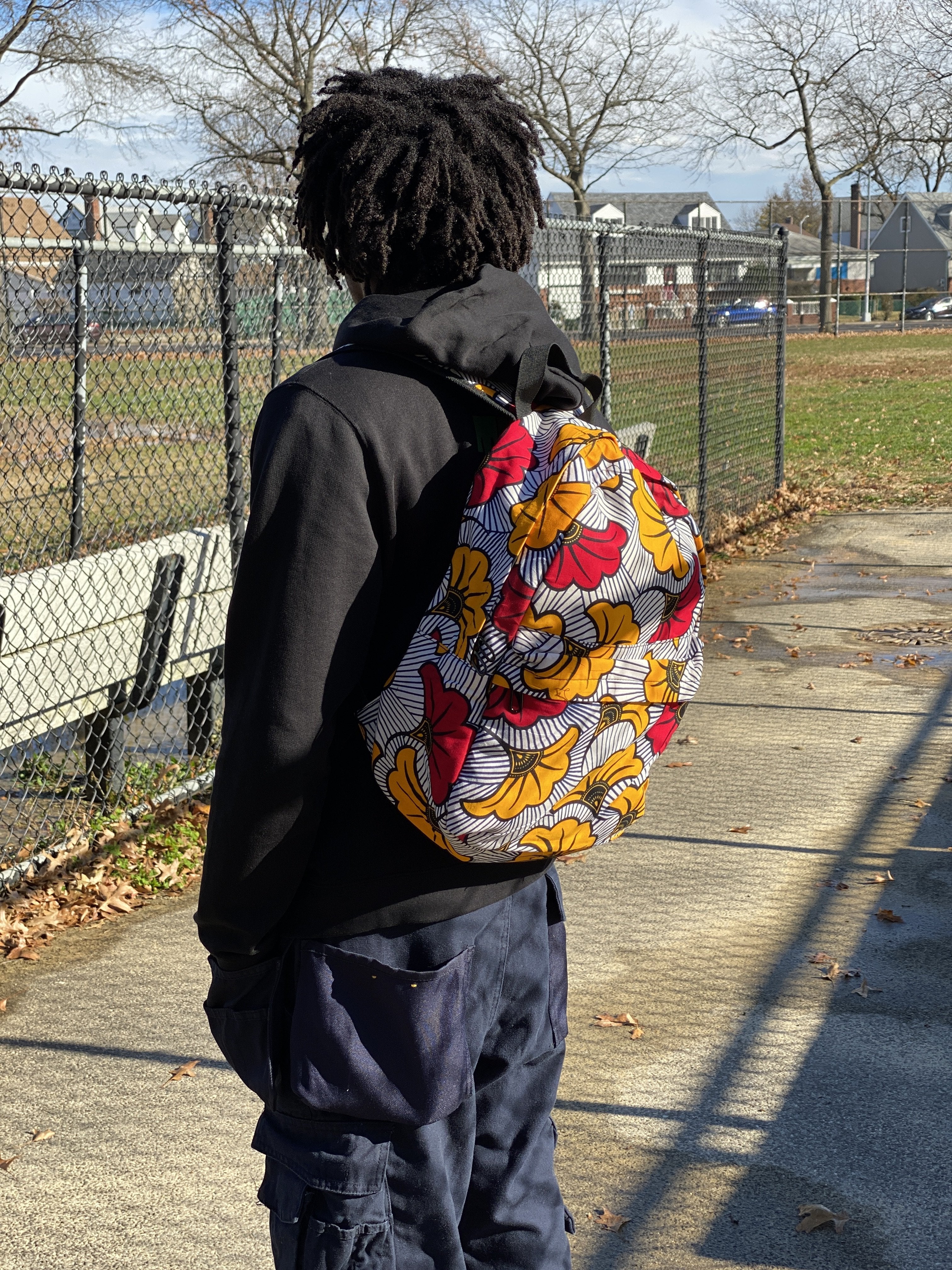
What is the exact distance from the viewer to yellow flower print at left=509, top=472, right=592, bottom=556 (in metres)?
1.48

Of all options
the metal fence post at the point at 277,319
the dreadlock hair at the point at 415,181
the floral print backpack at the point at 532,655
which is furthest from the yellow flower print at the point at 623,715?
the metal fence post at the point at 277,319

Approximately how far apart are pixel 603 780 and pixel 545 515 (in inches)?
14.5

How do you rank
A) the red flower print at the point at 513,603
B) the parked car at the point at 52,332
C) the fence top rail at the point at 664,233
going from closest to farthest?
the red flower print at the point at 513,603 → the parked car at the point at 52,332 → the fence top rail at the point at 664,233

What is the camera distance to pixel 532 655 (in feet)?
4.87

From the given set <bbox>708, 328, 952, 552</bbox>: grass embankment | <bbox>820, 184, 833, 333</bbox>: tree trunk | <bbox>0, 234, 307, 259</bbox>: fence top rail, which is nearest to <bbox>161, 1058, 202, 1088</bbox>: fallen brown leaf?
<bbox>0, 234, 307, 259</bbox>: fence top rail

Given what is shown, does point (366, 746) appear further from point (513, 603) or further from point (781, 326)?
point (781, 326)

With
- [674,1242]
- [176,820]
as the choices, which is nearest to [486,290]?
[674,1242]

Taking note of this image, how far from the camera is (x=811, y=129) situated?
171 feet

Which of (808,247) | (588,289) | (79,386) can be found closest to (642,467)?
(79,386)

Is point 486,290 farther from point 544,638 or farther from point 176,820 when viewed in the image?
point 176,820

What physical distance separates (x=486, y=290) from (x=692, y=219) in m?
77.0

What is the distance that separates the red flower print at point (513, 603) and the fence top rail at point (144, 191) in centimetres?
317

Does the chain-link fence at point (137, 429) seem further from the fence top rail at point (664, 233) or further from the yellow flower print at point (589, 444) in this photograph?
the yellow flower print at point (589, 444)

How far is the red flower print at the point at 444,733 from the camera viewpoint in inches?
58.9
